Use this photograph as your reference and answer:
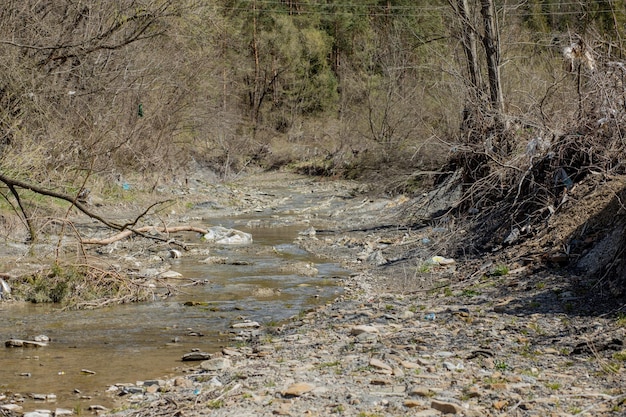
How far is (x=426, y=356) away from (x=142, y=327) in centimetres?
380

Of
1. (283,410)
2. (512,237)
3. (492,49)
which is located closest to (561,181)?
(512,237)

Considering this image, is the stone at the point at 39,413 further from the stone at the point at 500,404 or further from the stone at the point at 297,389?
the stone at the point at 500,404

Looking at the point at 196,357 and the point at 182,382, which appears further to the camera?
the point at 196,357

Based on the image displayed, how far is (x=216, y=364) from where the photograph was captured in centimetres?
712

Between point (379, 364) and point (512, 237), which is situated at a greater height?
point (512, 237)

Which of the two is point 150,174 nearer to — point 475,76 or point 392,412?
point 475,76

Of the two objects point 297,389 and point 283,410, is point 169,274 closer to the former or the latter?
point 297,389

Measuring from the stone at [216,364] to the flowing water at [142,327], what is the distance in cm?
32

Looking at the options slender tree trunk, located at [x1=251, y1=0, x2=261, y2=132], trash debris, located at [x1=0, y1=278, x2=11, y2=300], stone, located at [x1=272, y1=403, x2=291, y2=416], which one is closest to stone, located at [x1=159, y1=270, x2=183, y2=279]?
trash debris, located at [x1=0, y1=278, x2=11, y2=300]

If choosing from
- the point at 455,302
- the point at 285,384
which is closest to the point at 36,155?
the point at 455,302

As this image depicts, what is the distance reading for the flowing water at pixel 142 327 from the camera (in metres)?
6.91

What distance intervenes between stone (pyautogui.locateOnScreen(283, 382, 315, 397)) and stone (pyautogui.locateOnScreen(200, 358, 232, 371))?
1.42 metres

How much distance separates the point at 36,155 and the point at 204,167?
526 inches

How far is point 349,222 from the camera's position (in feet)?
60.7
